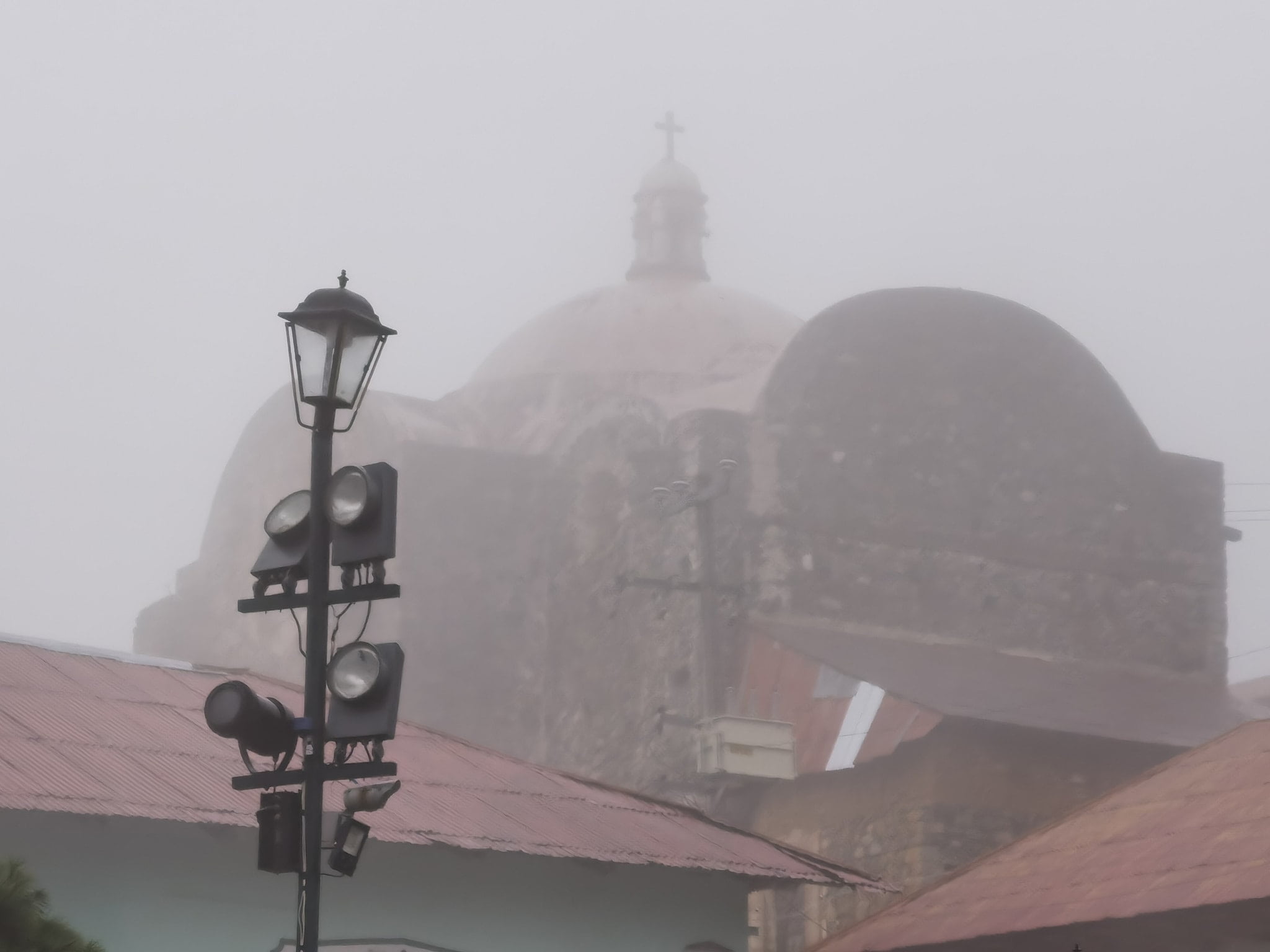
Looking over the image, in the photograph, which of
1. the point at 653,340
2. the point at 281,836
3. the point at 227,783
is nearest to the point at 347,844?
the point at 281,836

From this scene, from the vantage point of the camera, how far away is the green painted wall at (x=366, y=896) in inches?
349

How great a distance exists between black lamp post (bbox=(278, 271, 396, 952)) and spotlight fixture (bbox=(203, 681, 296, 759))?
9 centimetres

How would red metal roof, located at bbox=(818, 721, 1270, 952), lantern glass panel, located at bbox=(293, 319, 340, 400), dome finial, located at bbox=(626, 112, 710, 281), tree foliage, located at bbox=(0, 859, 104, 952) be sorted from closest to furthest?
1. tree foliage, located at bbox=(0, 859, 104, 952)
2. lantern glass panel, located at bbox=(293, 319, 340, 400)
3. red metal roof, located at bbox=(818, 721, 1270, 952)
4. dome finial, located at bbox=(626, 112, 710, 281)

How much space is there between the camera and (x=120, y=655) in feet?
37.0

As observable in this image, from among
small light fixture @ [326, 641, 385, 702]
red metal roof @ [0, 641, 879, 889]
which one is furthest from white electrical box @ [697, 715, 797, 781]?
small light fixture @ [326, 641, 385, 702]

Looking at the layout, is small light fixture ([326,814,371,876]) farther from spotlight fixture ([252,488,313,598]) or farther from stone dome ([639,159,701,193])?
stone dome ([639,159,701,193])

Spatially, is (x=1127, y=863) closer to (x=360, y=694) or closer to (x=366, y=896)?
(x=366, y=896)

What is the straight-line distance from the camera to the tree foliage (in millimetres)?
4547

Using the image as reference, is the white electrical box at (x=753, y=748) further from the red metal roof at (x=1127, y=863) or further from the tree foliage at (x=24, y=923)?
the tree foliage at (x=24, y=923)

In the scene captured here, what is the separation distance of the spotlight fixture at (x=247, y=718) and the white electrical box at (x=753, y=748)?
11.2m

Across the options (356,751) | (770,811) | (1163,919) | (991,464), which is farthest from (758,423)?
(1163,919)

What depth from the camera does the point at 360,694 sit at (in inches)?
240

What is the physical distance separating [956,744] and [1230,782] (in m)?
5.42

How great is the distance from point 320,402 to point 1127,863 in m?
5.86
